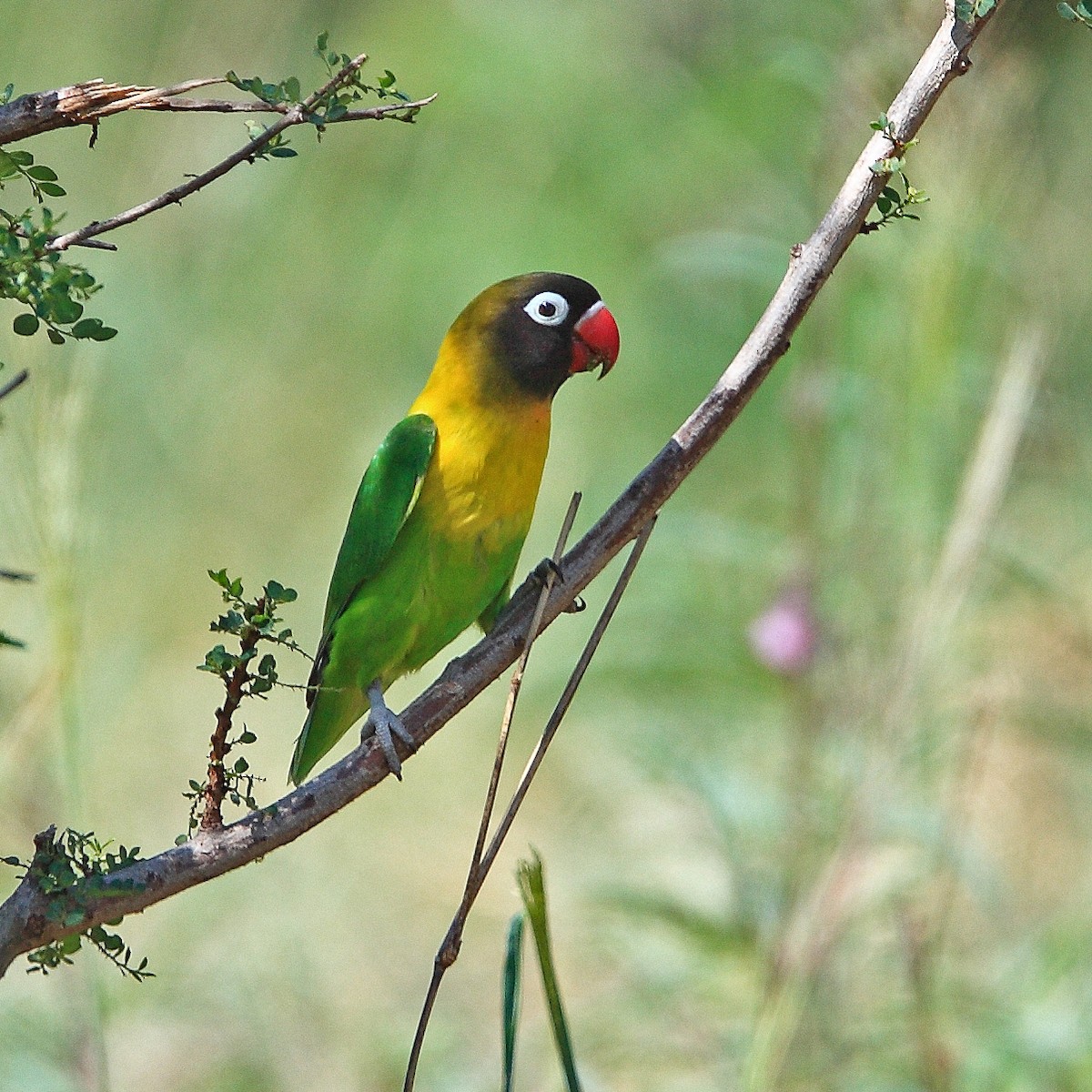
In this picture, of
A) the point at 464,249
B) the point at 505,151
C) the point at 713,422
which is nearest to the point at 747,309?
the point at 464,249

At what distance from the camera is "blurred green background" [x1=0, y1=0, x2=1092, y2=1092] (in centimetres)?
170

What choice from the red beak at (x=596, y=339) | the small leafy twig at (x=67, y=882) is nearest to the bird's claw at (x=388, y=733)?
the small leafy twig at (x=67, y=882)

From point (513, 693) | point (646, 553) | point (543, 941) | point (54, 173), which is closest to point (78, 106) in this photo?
point (54, 173)

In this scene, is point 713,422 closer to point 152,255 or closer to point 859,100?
point 859,100

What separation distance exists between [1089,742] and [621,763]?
45.3 inches

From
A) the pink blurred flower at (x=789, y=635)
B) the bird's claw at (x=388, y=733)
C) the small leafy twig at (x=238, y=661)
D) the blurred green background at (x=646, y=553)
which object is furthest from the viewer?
the pink blurred flower at (x=789, y=635)

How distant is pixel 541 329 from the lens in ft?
5.85

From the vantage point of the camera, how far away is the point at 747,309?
146 inches

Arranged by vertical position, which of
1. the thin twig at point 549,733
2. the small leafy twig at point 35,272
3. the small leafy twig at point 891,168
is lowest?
the thin twig at point 549,733

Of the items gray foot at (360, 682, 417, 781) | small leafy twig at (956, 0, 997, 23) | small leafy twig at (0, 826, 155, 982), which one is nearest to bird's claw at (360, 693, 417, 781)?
gray foot at (360, 682, 417, 781)

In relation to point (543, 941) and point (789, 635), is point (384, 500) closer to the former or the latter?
point (789, 635)

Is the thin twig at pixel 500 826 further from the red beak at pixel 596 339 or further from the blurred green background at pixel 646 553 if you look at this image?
the red beak at pixel 596 339

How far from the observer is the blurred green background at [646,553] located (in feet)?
5.56

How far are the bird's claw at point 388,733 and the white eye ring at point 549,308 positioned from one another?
51 cm
